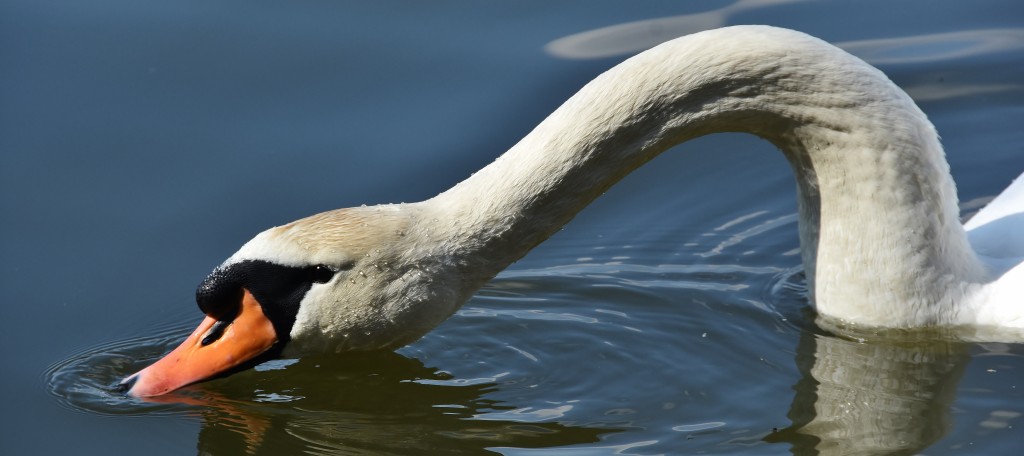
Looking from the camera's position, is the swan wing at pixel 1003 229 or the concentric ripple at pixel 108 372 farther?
the swan wing at pixel 1003 229

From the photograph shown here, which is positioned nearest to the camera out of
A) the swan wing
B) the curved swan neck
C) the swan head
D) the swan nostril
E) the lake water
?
the swan head

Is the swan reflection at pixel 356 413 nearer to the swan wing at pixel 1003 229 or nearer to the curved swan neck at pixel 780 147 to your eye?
the curved swan neck at pixel 780 147

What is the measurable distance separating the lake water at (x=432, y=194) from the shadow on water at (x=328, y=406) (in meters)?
0.02

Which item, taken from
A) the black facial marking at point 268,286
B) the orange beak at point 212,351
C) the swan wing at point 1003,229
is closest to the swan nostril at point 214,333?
the orange beak at point 212,351

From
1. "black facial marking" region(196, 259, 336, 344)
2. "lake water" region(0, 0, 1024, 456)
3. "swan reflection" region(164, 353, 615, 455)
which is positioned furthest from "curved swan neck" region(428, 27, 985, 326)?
"swan reflection" region(164, 353, 615, 455)

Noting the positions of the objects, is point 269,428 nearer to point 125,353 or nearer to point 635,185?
point 125,353

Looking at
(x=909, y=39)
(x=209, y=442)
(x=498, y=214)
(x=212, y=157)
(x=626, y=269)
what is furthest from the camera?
(x=909, y=39)

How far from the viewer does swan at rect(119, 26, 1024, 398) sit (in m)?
6.45

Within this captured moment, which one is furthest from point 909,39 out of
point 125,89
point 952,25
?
point 125,89

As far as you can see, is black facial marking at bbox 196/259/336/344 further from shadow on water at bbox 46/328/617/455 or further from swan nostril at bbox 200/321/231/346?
shadow on water at bbox 46/328/617/455

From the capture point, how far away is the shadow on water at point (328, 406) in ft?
22.2

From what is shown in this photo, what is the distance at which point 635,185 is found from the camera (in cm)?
932

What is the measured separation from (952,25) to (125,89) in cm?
545

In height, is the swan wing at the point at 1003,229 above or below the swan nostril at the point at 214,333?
above
